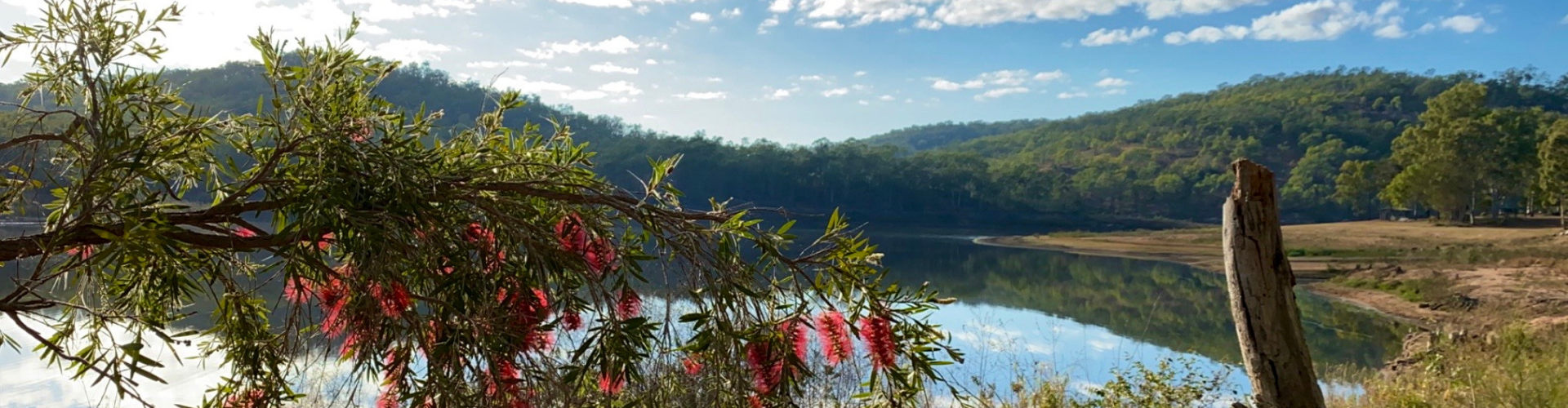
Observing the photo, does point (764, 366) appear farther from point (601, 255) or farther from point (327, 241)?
point (327, 241)

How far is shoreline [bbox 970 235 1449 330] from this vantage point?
15344 millimetres

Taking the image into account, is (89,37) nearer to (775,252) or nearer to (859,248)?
(775,252)

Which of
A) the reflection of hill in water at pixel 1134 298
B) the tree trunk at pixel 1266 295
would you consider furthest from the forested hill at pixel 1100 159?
the tree trunk at pixel 1266 295

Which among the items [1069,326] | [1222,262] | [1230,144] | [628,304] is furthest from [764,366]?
[1230,144]

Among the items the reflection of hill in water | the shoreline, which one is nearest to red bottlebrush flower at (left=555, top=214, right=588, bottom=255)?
the shoreline

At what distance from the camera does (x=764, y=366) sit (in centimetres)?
112

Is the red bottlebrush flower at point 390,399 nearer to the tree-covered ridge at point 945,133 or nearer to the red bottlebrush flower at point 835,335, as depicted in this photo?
the red bottlebrush flower at point 835,335

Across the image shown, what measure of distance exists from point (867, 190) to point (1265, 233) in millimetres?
46848

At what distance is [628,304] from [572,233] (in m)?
0.10

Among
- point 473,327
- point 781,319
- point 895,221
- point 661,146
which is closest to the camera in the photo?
point 473,327

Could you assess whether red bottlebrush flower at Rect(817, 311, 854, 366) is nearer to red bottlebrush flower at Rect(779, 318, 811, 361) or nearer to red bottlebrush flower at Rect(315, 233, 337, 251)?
red bottlebrush flower at Rect(779, 318, 811, 361)

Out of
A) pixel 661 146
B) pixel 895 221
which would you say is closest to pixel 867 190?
pixel 895 221

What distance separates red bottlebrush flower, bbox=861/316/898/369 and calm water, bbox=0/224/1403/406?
1.06 metres

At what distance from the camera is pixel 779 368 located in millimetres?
1130
